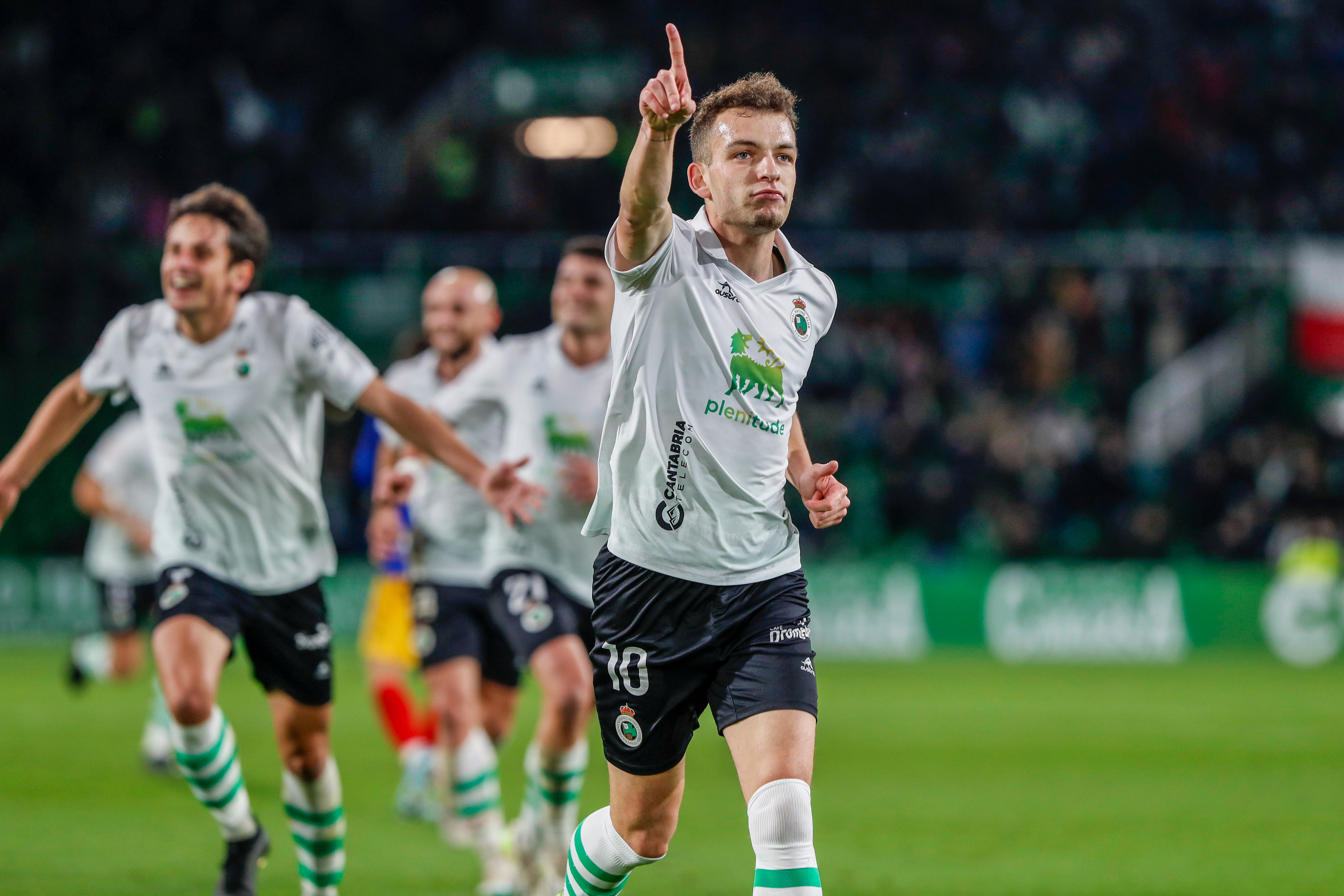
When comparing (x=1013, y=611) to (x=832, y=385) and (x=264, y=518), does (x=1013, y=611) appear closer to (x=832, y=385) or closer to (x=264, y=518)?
(x=832, y=385)

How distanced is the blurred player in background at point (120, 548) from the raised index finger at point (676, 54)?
9.21 metres

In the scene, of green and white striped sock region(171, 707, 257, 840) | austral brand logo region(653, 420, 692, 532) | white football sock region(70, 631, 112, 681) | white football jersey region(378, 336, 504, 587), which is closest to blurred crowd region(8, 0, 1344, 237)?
white football sock region(70, 631, 112, 681)

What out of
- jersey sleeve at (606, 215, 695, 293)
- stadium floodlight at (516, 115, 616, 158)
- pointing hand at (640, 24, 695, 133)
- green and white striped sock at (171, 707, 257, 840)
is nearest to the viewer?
pointing hand at (640, 24, 695, 133)

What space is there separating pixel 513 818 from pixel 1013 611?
11.8 metres

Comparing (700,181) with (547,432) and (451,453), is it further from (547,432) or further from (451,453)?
(547,432)

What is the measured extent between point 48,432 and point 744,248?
10.3 feet

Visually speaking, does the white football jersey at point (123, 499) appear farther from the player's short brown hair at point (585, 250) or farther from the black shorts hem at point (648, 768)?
the black shorts hem at point (648, 768)

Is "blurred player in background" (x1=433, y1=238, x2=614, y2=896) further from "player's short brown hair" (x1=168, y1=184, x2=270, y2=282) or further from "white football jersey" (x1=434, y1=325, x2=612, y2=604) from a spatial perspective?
"player's short brown hair" (x1=168, y1=184, x2=270, y2=282)

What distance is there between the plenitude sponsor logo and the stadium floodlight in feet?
64.4

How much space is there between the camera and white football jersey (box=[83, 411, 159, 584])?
1275 centimetres

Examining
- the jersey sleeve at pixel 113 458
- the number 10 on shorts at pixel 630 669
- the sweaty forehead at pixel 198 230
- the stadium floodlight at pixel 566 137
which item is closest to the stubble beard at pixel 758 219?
the number 10 on shorts at pixel 630 669

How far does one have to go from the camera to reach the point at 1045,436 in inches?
829

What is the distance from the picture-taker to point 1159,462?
2145 cm

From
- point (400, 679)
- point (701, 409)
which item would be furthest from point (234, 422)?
point (400, 679)
